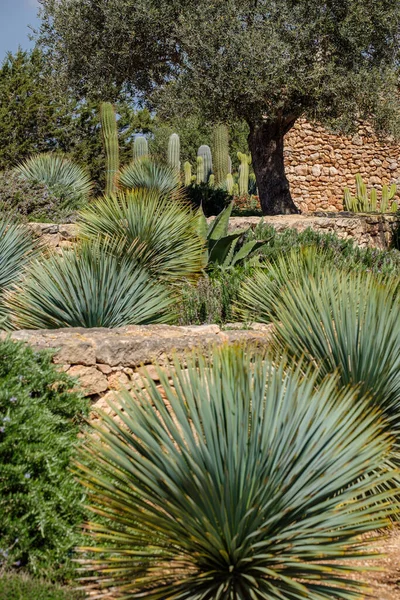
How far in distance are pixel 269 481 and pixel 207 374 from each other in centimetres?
53

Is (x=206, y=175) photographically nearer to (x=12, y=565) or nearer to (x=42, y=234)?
(x=42, y=234)

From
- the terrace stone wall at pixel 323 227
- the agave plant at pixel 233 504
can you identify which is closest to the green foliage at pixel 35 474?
the agave plant at pixel 233 504

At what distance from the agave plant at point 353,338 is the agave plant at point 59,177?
8472mm

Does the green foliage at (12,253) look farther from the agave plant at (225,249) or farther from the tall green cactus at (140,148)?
the tall green cactus at (140,148)

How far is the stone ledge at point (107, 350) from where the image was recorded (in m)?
4.36

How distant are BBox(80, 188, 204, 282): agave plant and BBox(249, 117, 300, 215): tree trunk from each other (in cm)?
582

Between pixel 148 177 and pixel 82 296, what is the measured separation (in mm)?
6379

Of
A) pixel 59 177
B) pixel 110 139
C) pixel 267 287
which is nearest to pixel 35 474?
pixel 267 287

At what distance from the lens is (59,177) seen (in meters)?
13.1

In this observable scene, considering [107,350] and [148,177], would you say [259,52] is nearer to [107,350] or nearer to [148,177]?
[148,177]

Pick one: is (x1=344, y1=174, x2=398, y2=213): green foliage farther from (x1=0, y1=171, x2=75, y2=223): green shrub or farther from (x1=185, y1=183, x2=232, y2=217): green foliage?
(x1=0, y1=171, x2=75, y2=223): green shrub

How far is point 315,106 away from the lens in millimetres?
12156

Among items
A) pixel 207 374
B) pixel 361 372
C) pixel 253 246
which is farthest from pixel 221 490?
pixel 253 246

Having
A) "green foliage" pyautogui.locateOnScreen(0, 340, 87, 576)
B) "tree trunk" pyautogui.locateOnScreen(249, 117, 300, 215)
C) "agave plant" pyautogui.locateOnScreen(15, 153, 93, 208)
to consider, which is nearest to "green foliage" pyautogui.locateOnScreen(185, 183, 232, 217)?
"tree trunk" pyautogui.locateOnScreen(249, 117, 300, 215)
